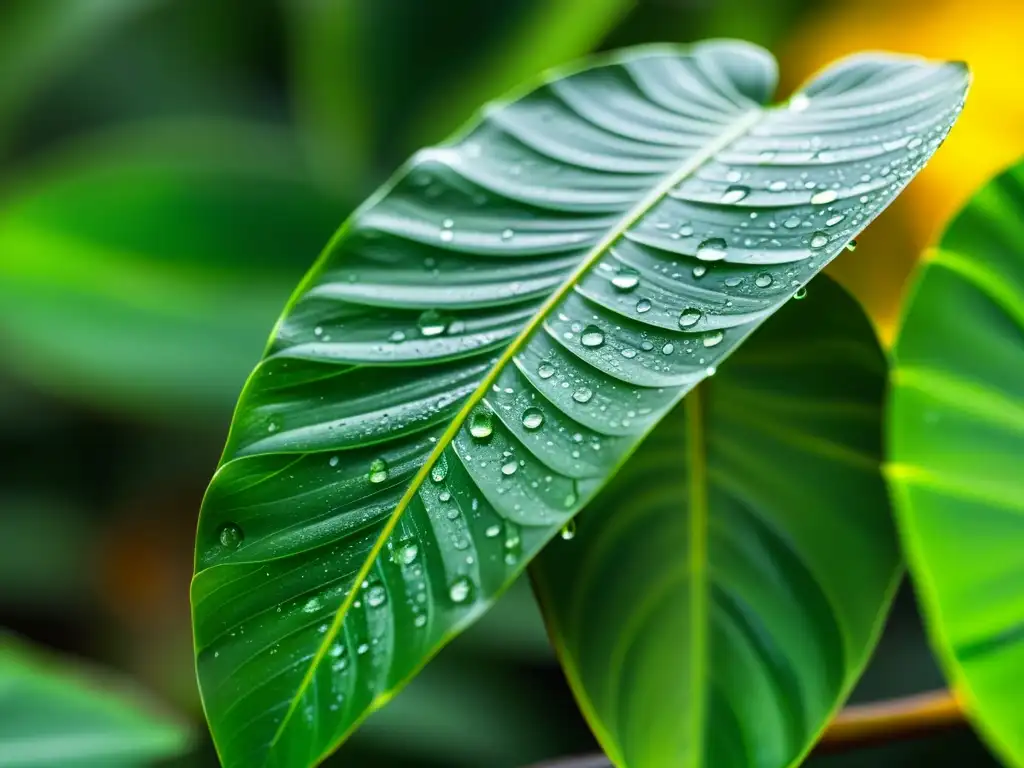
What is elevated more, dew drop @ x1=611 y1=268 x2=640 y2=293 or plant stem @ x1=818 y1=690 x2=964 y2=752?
dew drop @ x1=611 y1=268 x2=640 y2=293

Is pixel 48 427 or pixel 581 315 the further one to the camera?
pixel 48 427

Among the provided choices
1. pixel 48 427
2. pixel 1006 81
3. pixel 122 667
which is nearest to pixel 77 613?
pixel 122 667

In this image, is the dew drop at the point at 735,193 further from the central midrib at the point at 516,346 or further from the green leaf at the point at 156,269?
the green leaf at the point at 156,269

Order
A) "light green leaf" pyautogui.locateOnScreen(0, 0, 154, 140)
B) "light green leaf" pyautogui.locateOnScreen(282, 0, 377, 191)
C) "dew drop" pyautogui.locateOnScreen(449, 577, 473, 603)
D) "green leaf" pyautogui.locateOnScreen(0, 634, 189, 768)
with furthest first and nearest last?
"light green leaf" pyautogui.locateOnScreen(0, 0, 154, 140) < "light green leaf" pyautogui.locateOnScreen(282, 0, 377, 191) < "green leaf" pyautogui.locateOnScreen(0, 634, 189, 768) < "dew drop" pyautogui.locateOnScreen(449, 577, 473, 603)

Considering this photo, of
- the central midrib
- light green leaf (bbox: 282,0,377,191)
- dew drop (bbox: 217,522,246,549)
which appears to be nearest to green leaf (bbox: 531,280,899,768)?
the central midrib

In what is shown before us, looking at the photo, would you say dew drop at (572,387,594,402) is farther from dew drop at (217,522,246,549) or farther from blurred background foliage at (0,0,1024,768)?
blurred background foliage at (0,0,1024,768)

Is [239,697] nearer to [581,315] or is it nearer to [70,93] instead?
[581,315]
